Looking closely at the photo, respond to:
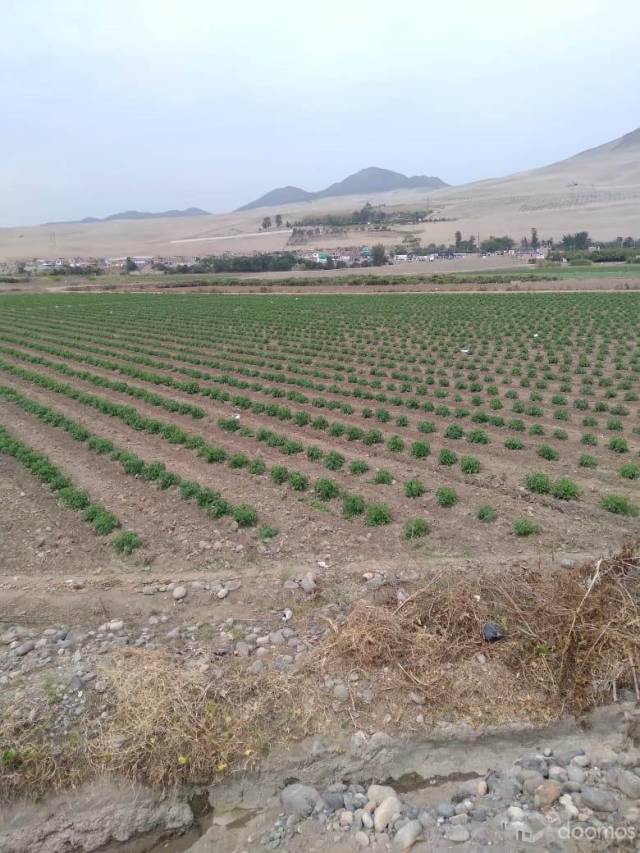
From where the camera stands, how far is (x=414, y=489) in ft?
33.3

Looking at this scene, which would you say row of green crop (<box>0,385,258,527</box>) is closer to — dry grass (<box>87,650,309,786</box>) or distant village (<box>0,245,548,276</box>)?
dry grass (<box>87,650,309,786</box>)

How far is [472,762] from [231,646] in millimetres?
2775

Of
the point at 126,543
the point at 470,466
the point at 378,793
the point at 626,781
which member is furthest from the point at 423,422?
the point at 378,793

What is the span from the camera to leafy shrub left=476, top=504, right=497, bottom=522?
909cm

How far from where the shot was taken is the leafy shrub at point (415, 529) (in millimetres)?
8657

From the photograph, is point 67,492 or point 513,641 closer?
point 513,641

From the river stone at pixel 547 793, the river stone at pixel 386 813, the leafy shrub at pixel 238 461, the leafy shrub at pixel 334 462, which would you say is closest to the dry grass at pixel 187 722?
the river stone at pixel 386 813

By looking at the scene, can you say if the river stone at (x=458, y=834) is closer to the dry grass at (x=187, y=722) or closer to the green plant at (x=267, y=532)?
the dry grass at (x=187, y=722)

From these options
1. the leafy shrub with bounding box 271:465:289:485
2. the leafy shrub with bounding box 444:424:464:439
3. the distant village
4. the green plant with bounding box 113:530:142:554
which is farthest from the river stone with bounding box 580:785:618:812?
the distant village

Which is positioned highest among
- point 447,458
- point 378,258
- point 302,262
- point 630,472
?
point 302,262

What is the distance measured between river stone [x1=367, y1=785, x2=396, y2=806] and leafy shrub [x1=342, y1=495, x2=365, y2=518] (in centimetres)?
502

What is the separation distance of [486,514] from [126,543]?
580 cm

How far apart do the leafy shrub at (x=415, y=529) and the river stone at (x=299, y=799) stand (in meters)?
4.39

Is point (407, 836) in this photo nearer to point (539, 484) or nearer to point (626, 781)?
point (626, 781)
